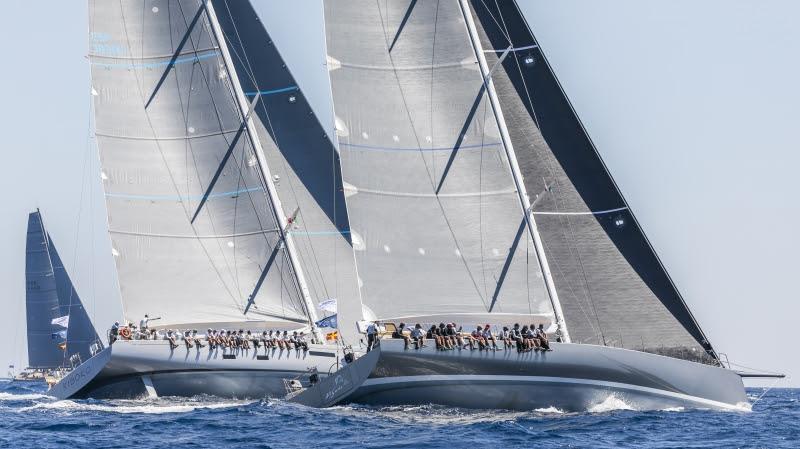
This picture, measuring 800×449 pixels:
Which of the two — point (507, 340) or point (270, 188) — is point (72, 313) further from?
point (507, 340)

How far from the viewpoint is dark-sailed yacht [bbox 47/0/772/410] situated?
33.1 metres

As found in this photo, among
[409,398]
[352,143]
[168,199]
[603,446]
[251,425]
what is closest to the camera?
[603,446]

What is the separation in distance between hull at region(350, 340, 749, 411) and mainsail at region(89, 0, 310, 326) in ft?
35.4

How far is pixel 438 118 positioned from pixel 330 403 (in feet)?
25.3

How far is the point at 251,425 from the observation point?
3117cm

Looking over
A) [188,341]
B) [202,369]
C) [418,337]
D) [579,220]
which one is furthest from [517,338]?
[188,341]

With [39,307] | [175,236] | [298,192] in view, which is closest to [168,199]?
[175,236]

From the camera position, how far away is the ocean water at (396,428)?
2738cm

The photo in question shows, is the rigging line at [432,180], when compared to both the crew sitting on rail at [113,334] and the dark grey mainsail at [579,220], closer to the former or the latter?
the dark grey mainsail at [579,220]

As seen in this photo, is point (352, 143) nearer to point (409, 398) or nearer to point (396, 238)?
point (396, 238)

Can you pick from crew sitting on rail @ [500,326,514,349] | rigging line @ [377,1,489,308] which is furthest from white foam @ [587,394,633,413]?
rigging line @ [377,1,489,308]

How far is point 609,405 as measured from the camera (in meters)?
32.3

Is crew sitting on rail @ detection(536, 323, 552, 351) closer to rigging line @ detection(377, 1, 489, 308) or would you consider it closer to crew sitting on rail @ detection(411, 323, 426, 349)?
rigging line @ detection(377, 1, 489, 308)

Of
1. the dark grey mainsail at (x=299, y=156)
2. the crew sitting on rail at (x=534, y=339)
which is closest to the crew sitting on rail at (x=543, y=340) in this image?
the crew sitting on rail at (x=534, y=339)
